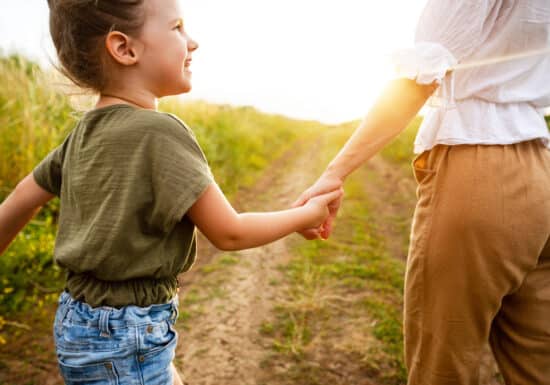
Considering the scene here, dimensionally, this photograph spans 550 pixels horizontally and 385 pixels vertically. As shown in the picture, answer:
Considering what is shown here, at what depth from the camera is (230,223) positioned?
1105 mm

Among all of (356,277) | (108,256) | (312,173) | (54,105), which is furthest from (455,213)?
(312,173)

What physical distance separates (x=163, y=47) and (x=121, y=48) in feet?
0.36

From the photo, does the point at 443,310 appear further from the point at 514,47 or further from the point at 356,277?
the point at 356,277

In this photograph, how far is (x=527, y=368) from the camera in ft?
4.42

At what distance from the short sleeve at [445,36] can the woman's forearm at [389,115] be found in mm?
67

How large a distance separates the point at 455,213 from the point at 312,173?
20.9ft

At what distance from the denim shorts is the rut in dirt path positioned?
1327 millimetres

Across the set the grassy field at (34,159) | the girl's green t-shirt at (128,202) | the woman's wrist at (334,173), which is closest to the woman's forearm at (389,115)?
the woman's wrist at (334,173)

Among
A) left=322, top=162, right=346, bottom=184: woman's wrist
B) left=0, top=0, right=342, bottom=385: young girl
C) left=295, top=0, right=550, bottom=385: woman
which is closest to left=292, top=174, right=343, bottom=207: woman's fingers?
left=322, top=162, right=346, bottom=184: woman's wrist

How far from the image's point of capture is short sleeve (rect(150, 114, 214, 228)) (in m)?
1.03

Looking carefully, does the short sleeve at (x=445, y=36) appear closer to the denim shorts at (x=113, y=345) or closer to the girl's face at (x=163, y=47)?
the girl's face at (x=163, y=47)

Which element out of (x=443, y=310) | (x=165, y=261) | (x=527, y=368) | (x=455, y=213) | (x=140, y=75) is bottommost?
(x=527, y=368)

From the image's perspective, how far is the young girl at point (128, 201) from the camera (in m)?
1.05

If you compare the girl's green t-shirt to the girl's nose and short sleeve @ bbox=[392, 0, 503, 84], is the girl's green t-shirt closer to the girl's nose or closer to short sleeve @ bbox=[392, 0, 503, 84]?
the girl's nose
